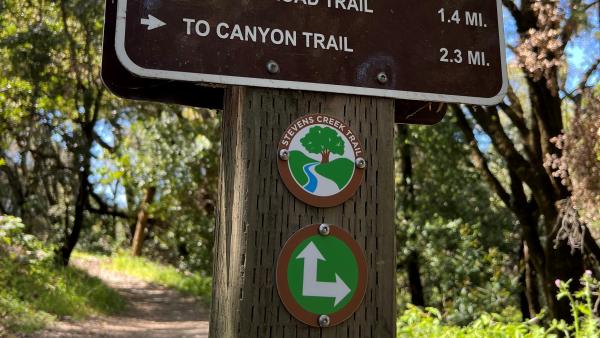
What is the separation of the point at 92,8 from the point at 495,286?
31.2 ft

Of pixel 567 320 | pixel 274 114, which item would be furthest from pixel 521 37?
pixel 274 114

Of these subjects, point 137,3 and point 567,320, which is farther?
point 567,320

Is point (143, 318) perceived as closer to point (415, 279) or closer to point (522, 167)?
point (415, 279)

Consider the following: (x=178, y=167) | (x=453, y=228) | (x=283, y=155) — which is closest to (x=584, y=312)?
(x=283, y=155)

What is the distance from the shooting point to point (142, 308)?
47.9ft

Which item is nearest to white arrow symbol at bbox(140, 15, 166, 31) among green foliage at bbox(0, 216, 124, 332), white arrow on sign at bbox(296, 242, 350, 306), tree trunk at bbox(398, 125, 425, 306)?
white arrow on sign at bbox(296, 242, 350, 306)

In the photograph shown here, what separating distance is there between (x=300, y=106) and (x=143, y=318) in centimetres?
1210

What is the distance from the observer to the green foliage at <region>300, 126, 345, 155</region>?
85.9 inches

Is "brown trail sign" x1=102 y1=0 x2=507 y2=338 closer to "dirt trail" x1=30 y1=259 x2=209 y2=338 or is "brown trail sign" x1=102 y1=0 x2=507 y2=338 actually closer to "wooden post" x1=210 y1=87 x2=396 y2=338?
"wooden post" x1=210 y1=87 x2=396 y2=338

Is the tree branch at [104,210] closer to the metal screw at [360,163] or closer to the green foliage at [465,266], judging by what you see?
the green foliage at [465,266]

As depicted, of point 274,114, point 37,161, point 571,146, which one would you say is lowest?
point 274,114

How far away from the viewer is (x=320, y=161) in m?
2.17

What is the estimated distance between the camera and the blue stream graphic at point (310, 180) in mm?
2170

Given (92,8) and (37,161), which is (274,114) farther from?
(37,161)
